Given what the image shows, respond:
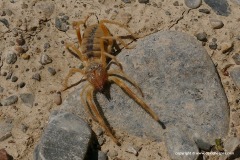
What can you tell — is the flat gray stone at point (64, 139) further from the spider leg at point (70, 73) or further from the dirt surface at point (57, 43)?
the spider leg at point (70, 73)

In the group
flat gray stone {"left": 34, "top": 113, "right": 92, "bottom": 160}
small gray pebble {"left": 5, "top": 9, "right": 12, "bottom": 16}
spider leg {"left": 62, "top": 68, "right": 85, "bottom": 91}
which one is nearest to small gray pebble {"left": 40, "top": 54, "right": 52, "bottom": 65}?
spider leg {"left": 62, "top": 68, "right": 85, "bottom": 91}

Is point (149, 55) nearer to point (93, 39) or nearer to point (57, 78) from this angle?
point (93, 39)

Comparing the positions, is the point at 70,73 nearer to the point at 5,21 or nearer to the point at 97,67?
the point at 97,67

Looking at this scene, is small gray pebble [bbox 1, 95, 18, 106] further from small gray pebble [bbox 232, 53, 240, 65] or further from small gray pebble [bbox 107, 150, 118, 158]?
small gray pebble [bbox 232, 53, 240, 65]

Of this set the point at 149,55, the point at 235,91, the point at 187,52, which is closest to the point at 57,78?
the point at 149,55

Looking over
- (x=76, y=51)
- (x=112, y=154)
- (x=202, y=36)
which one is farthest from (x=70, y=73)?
(x=202, y=36)
